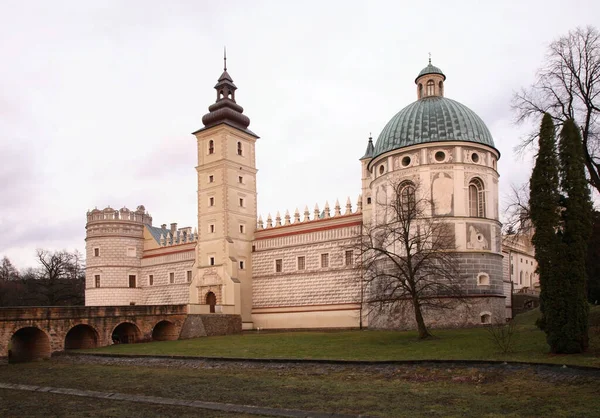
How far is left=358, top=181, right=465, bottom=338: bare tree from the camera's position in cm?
2631

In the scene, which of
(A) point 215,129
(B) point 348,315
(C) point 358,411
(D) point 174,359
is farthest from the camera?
(A) point 215,129

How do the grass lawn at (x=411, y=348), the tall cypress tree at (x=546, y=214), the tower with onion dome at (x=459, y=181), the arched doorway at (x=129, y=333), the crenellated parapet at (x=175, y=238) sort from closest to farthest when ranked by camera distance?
the grass lawn at (x=411, y=348) → the tall cypress tree at (x=546, y=214) → the tower with onion dome at (x=459, y=181) → the arched doorway at (x=129, y=333) → the crenellated parapet at (x=175, y=238)

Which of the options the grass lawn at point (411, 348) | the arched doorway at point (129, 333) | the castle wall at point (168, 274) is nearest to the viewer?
the grass lawn at point (411, 348)

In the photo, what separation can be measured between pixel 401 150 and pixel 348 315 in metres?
12.5

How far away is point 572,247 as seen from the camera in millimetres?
18750

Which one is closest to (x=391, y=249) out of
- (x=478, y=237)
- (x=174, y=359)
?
(x=478, y=237)

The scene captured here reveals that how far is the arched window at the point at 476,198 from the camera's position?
33594 millimetres

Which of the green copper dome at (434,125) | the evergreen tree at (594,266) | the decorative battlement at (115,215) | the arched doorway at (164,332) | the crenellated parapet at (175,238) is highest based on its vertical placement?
the green copper dome at (434,125)

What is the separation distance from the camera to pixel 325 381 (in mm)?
18203

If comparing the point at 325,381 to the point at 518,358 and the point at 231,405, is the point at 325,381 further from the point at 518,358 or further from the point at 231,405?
the point at 518,358

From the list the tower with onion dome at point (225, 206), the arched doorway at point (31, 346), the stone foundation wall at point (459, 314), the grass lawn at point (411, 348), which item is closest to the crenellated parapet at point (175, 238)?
the tower with onion dome at point (225, 206)

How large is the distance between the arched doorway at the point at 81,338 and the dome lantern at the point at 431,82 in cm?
2511

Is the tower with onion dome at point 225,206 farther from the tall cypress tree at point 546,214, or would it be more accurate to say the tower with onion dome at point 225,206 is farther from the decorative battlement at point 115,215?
the tall cypress tree at point 546,214

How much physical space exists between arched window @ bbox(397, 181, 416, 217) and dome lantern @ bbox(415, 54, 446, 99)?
6837 mm
